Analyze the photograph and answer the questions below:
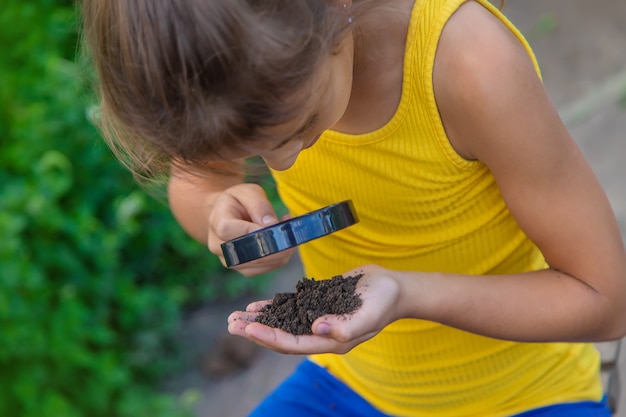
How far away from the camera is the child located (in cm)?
115

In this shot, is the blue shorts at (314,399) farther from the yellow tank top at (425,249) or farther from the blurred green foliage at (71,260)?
the blurred green foliage at (71,260)

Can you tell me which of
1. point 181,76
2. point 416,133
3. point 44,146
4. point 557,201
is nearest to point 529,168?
point 557,201

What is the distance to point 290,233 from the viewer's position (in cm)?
130

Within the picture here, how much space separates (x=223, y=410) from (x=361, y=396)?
52.3 inches

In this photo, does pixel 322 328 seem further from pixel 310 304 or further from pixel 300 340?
pixel 310 304

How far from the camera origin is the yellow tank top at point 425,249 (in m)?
1.52

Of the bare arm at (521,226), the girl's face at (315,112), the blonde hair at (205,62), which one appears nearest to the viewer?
the blonde hair at (205,62)

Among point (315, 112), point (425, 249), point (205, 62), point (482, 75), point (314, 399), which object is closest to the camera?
point (205, 62)

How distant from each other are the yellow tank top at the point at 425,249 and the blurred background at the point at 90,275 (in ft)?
3.20

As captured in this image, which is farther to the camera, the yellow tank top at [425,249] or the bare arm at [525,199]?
the yellow tank top at [425,249]

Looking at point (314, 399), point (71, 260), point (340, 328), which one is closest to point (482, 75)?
point (340, 328)

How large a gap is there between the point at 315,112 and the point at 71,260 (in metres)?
1.70

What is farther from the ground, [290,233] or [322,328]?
[290,233]

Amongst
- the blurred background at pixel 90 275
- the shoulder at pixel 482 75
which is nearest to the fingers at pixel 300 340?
the shoulder at pixel 482 75
